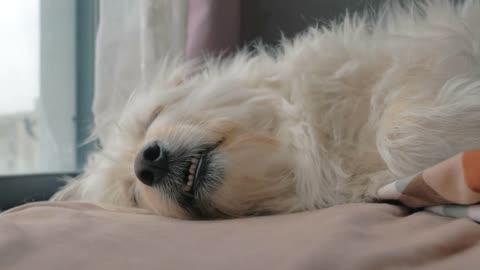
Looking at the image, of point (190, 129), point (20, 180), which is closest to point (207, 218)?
point (190, 129)

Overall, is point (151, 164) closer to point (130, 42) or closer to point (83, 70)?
point (130, 42)

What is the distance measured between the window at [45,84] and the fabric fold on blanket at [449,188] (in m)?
1.29

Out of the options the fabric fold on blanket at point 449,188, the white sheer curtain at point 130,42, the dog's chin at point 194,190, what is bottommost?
the dog's chin at point 194,190

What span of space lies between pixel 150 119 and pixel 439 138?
1.88ft

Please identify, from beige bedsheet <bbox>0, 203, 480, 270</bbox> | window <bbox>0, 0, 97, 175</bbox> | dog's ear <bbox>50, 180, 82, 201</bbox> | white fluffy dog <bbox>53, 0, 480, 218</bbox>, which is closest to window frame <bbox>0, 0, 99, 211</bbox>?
window <bbox>0, 0, 97, 175</bbox>

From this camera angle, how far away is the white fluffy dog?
0.90m

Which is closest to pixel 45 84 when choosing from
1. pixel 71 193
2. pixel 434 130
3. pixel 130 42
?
pixel 130 42

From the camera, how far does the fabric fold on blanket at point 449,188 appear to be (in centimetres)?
67

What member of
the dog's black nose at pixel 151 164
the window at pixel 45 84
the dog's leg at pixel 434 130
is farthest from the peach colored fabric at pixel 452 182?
the window at pixel 45 84

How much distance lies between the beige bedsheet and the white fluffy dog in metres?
0.14

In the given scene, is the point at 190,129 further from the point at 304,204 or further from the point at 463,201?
the point at 463,201

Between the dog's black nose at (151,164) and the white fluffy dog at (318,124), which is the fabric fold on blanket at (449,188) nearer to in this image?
the white fluffy dog at (318,124)

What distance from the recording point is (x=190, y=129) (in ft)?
3.45

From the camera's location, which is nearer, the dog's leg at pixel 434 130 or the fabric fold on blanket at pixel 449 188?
the fabric fold on blanket at pixel 449 188
